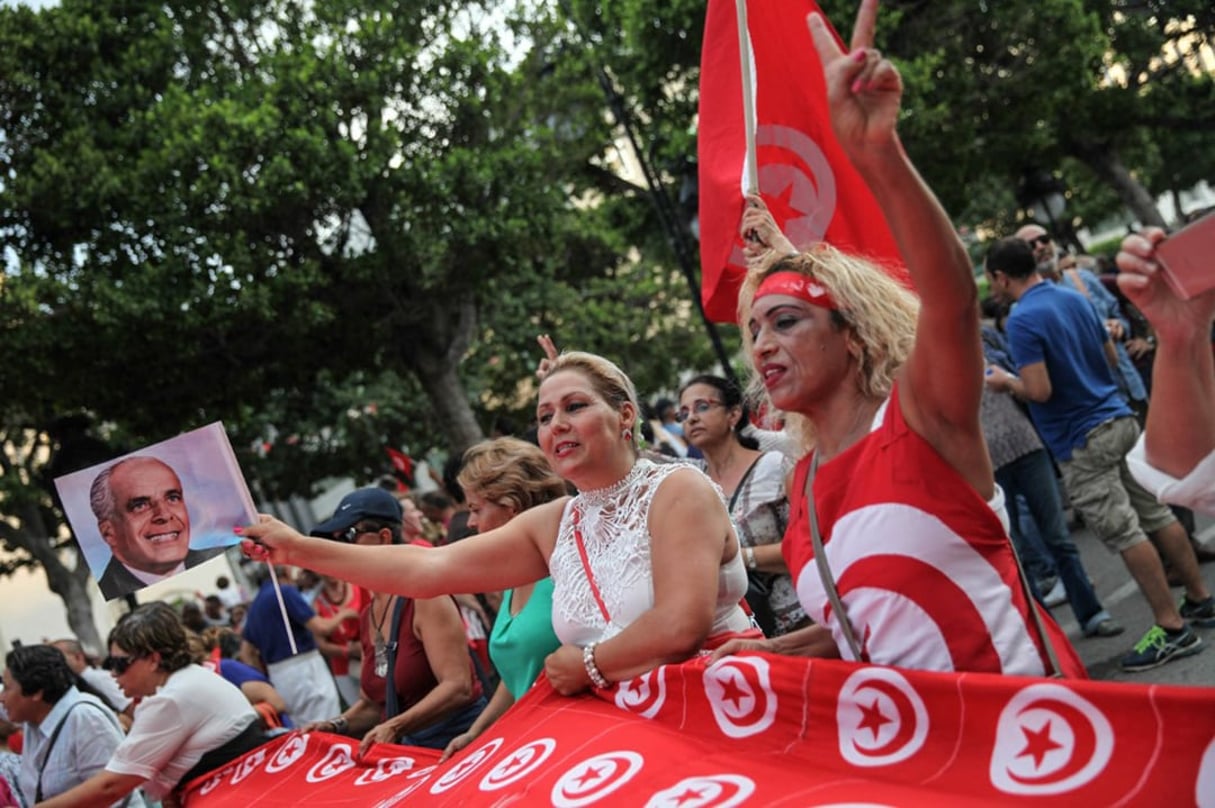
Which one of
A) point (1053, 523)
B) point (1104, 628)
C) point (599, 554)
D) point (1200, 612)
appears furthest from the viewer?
point (1053, 523)

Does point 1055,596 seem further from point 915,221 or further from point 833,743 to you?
point 915,221

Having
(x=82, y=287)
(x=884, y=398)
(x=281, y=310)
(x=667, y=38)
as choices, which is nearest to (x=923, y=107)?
(x=667, y=38)

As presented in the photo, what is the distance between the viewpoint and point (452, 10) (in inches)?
734

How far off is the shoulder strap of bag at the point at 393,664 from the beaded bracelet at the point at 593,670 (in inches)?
63.9

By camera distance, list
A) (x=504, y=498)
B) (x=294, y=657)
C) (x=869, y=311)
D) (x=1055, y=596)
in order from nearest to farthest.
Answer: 1. (x=869, y=311)
2. (x=504, y=498)
3. (x=294, y=657)
4. (x=1055, y=596)

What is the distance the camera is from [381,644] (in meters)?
5.09

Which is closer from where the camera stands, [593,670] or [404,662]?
[593,670]

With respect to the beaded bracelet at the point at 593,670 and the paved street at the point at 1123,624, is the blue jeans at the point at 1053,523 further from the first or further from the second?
the beaded bracelet at the point at 593,670

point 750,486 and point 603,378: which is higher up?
point 603,378

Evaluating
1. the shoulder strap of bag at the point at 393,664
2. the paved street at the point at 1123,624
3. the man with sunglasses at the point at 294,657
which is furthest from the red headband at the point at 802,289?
the man with sunglasses at the point at 294,657

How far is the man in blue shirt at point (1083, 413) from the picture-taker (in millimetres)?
6383

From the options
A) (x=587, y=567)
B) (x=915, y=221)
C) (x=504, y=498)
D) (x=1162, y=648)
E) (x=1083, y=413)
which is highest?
(x=915, y=221)

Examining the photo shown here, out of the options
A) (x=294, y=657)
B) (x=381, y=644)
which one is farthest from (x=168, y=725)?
(x=294, y=657)

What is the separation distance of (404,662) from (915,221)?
328 centimetres
